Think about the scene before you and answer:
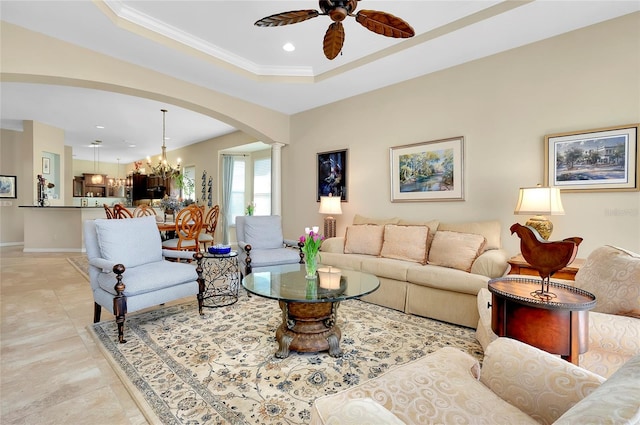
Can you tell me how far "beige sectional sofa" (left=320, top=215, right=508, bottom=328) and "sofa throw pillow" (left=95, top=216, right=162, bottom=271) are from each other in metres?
2.07

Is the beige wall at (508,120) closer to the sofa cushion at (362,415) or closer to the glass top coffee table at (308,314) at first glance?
the glass top coffee table at (308,314)

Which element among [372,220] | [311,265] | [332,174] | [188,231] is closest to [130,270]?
[311,265]

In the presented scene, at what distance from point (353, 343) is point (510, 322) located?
53.2 inches

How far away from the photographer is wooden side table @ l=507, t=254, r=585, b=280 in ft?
8.19

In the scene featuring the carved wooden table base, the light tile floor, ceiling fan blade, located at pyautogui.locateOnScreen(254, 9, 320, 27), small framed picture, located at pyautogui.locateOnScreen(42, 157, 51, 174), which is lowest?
the light tile floor

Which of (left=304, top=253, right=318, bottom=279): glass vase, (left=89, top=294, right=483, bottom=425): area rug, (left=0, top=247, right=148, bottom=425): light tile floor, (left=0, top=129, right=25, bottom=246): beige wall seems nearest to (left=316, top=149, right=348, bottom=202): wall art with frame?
(left=89, top=294, right=483, bottom=425): area rug

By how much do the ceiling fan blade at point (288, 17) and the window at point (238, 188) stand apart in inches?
228

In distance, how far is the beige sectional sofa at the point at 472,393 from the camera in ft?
2.92

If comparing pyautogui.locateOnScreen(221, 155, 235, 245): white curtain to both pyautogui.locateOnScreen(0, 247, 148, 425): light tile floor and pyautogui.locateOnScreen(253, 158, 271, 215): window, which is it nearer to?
pyautogui.locateOnScreen(253, 158, 271, 215): window

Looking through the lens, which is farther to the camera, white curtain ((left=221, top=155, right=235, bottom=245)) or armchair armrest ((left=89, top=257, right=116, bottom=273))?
white curtain ((left=221, top=155, right=235, bottom=245))

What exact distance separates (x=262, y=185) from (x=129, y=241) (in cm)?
482

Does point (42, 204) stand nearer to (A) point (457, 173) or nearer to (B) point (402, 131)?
(B) point (402, 131)

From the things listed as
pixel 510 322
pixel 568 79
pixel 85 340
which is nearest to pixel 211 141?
pixel 85 340

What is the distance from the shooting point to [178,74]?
159 inches
